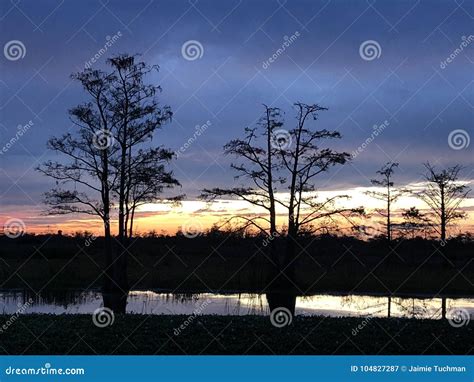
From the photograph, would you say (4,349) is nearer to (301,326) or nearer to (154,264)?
(301,326)

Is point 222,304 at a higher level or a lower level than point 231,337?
higher

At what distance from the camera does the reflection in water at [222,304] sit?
1880 centimetres

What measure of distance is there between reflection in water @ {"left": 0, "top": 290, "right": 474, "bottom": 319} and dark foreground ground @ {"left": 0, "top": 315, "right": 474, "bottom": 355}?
Answer: 229 inches

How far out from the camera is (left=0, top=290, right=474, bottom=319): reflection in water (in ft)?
61.7

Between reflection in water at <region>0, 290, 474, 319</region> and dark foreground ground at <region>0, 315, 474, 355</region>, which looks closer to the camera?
dark foreground ground at <region>0, 315, 474, 355</region>

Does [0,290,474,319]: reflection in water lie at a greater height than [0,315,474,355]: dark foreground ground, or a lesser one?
greater

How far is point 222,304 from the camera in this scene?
20578 millimetres

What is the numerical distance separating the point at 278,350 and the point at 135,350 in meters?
2.49

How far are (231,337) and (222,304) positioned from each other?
996 centimetres

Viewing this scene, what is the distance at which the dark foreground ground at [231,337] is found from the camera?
33.3ft

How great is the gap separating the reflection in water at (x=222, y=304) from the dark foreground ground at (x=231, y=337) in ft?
19.1

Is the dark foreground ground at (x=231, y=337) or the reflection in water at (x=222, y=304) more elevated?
the reflection in water at (x=222, y=304)

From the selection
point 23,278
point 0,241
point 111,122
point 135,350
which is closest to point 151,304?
point 111,122

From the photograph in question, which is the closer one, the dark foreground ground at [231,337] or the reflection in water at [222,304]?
the dark foreground ground at [231,337]
